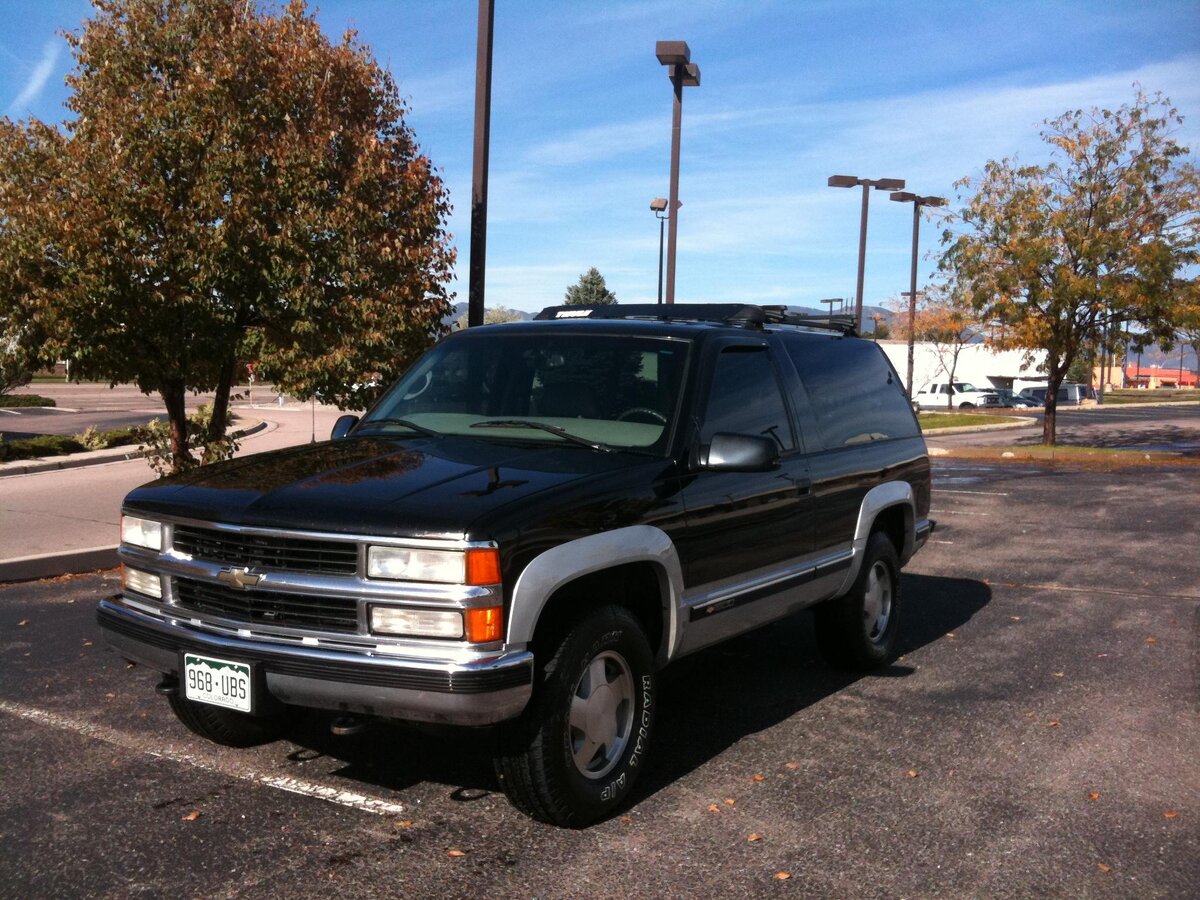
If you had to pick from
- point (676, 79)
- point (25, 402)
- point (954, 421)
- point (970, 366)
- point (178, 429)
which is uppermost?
point (676, 79)

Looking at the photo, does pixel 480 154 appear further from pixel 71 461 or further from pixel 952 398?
pixel 952 398

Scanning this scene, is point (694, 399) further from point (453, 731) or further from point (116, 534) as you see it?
point (116, 534)

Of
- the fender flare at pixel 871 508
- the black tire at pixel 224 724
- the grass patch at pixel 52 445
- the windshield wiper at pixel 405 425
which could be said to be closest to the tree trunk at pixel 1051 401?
the grass patch at pixel 52 445

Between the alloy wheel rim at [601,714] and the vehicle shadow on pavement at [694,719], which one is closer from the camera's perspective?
the alloy wheel rim at [601,714]

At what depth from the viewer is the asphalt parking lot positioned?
3732mm

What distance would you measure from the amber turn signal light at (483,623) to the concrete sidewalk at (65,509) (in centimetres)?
617

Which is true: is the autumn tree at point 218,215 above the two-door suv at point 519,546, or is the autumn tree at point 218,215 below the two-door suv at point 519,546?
above

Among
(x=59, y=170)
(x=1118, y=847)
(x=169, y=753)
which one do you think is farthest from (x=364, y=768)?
(x=59, y=170)

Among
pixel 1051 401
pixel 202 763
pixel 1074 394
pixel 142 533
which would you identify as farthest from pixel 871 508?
pixel 1074 394

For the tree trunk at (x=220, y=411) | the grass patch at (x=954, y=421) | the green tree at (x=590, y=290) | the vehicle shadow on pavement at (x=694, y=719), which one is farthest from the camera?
the green tree at (x=590, y=290)

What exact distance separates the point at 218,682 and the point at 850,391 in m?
3.98

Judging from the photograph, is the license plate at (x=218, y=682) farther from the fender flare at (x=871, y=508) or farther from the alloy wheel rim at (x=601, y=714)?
the fender flare at (x=871, y=508)

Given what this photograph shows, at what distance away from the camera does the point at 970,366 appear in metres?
78.1

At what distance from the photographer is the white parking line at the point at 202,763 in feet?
14.2
